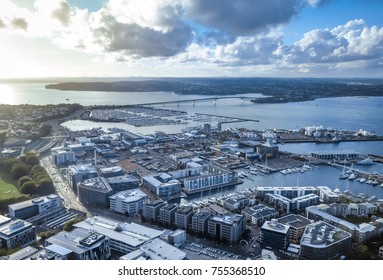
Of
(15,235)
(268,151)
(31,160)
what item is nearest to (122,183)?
(31,160)

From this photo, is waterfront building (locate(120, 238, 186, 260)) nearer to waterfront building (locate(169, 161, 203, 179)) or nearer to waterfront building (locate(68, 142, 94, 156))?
waterfront building (locate(169, 161, 203, 179))

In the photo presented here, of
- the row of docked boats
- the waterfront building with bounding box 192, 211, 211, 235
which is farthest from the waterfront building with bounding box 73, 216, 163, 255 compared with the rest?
the row of docked boats

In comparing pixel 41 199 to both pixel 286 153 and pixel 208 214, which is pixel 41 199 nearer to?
pixel 208 214

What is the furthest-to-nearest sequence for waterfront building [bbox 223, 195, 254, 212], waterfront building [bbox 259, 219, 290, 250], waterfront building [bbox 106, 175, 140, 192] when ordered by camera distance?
waterfront building [bbox 106, 175, 140, 192] → waterfront building [bbox 223, 195, 254, 212] → waterfront building [bbox 259, 219, 290, 250]

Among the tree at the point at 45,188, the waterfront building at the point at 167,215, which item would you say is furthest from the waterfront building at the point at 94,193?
the waterfront building at the point at 167,215

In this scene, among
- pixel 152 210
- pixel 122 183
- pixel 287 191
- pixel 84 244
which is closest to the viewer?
pixel 84 244

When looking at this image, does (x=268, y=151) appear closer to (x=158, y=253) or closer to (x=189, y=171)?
(x=189, y=171)

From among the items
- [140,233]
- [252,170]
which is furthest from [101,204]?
[252,170]
